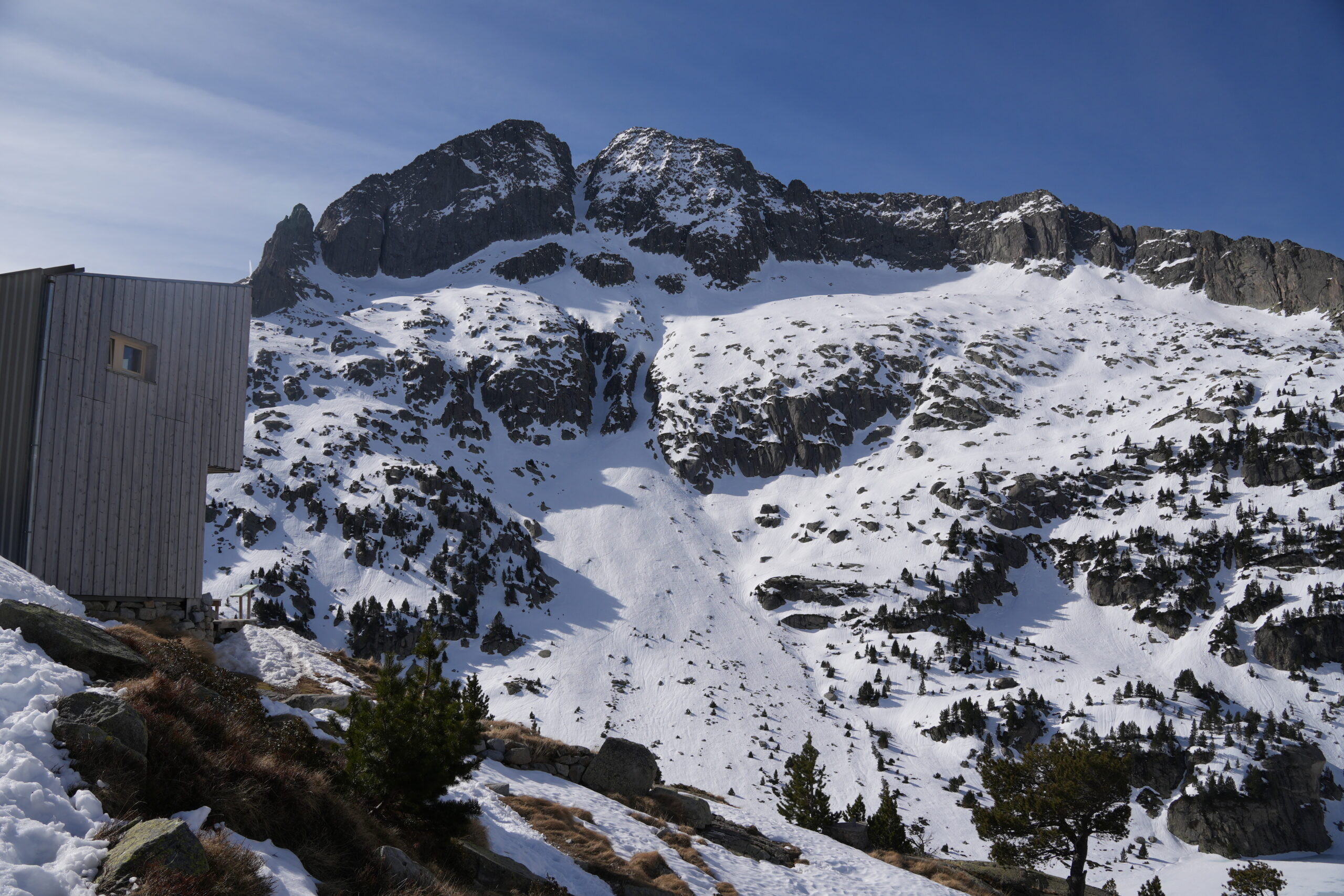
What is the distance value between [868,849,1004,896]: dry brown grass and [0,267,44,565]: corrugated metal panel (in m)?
25.7

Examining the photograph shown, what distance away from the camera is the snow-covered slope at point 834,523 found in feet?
244

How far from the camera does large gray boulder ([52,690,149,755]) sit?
7.98 metres

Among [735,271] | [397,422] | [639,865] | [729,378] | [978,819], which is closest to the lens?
[639,865]

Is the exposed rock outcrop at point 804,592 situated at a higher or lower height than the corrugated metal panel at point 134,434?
lower

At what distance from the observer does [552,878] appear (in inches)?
550

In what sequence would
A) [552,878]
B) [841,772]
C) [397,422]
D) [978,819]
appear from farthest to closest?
[397,422]
[841,772]
[978,819]
[552,878]

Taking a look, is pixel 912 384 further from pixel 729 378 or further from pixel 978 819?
pixel 978 819

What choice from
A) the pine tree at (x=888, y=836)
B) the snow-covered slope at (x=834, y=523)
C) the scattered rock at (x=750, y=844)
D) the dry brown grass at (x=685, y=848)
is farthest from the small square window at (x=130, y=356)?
the snow-covered slope at (x=834, y=523)

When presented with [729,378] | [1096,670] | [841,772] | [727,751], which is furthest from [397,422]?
[1096,670]

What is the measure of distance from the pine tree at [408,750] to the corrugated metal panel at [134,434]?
442 inches

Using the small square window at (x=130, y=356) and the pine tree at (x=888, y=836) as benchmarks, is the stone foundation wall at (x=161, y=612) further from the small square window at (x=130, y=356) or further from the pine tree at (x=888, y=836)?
the pine tree at (x=888, y=836)

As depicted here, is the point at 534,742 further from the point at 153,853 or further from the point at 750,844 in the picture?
the point at 153,853

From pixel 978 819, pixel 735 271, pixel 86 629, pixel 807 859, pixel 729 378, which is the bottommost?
pixel 978 819

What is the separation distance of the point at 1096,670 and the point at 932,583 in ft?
65.4
